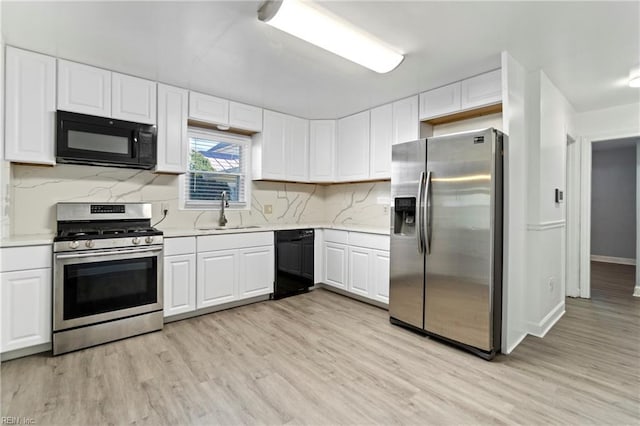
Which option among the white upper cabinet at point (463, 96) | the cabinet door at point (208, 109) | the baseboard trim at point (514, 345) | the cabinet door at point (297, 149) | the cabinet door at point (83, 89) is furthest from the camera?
the cabinet door at point (297, 149)

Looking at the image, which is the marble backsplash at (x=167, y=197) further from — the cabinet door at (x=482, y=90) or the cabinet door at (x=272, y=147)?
the cabinet door at (x=482, y=90)

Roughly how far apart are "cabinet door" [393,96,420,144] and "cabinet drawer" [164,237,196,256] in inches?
97.1

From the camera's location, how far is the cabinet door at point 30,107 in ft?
7.96

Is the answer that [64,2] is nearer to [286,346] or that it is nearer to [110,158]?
[110,158]

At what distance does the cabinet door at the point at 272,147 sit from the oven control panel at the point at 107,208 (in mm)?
1579

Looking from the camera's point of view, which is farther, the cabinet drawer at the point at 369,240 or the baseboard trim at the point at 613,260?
the baseboard trim at the point at 613,260

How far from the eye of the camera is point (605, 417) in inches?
68.7

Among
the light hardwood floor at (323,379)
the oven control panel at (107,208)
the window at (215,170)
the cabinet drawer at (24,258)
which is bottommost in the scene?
the light hardwood floor at (323,379)

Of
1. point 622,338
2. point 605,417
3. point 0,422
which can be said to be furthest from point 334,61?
point 622,338

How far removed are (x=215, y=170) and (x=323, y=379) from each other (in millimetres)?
2776

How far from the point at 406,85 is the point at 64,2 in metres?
2.71

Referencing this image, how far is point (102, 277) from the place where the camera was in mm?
2596

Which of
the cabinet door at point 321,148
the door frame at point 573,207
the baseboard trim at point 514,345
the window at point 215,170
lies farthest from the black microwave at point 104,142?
the door frame at point 573,207

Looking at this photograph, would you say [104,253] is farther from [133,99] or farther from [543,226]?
[543,226]
